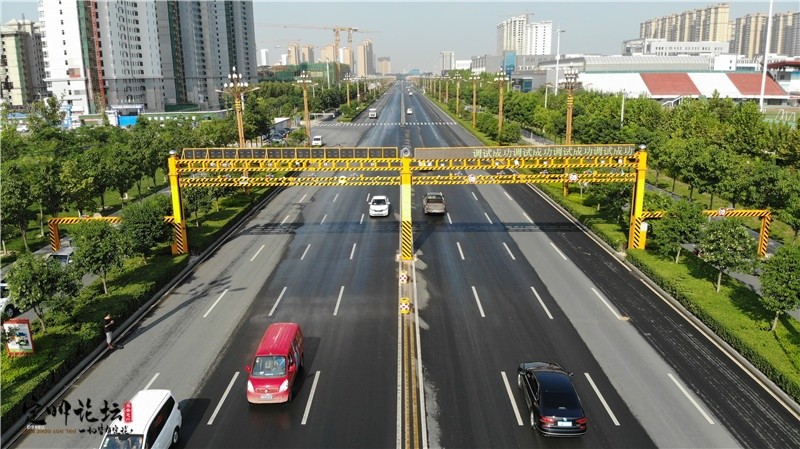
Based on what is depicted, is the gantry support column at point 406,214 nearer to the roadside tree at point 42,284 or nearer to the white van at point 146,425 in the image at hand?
the roadside tree at point 42,284

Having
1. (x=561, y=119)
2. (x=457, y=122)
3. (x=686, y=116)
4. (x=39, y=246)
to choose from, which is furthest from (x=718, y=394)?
(x=457, y=122)

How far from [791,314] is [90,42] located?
145 metres

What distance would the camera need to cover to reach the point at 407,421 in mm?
20297

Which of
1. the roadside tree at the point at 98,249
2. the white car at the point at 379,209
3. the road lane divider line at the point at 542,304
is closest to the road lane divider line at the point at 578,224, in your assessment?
the road lane divider line at the point at 542,304

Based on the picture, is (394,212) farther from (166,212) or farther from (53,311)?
(53,311)

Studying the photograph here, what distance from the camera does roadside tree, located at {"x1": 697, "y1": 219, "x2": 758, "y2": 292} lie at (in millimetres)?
30422

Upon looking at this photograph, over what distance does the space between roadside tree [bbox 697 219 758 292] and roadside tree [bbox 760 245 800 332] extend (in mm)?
3887

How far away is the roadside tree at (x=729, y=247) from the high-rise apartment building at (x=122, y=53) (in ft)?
426

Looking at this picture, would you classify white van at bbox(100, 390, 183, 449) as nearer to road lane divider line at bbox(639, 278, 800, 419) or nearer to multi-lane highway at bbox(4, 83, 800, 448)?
multi-lane highway at bbox(4, 83, 800, 448)

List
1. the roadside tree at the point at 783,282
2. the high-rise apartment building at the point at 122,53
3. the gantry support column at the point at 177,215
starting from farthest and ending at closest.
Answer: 1. the high-rise apartment building at the point at 122,53
2. the gantry support column at the point at 177,215
3. the roadside tree at the point at 783,282

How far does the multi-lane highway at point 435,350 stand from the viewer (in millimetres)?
19938

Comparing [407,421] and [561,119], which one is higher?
[561,119]

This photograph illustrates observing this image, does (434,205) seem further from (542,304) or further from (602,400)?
(602,400)

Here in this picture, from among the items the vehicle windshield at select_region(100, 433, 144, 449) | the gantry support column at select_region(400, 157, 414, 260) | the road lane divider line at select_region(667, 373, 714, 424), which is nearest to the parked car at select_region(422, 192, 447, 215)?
the gantry support column at select_region(400, 157, 414, 260)
